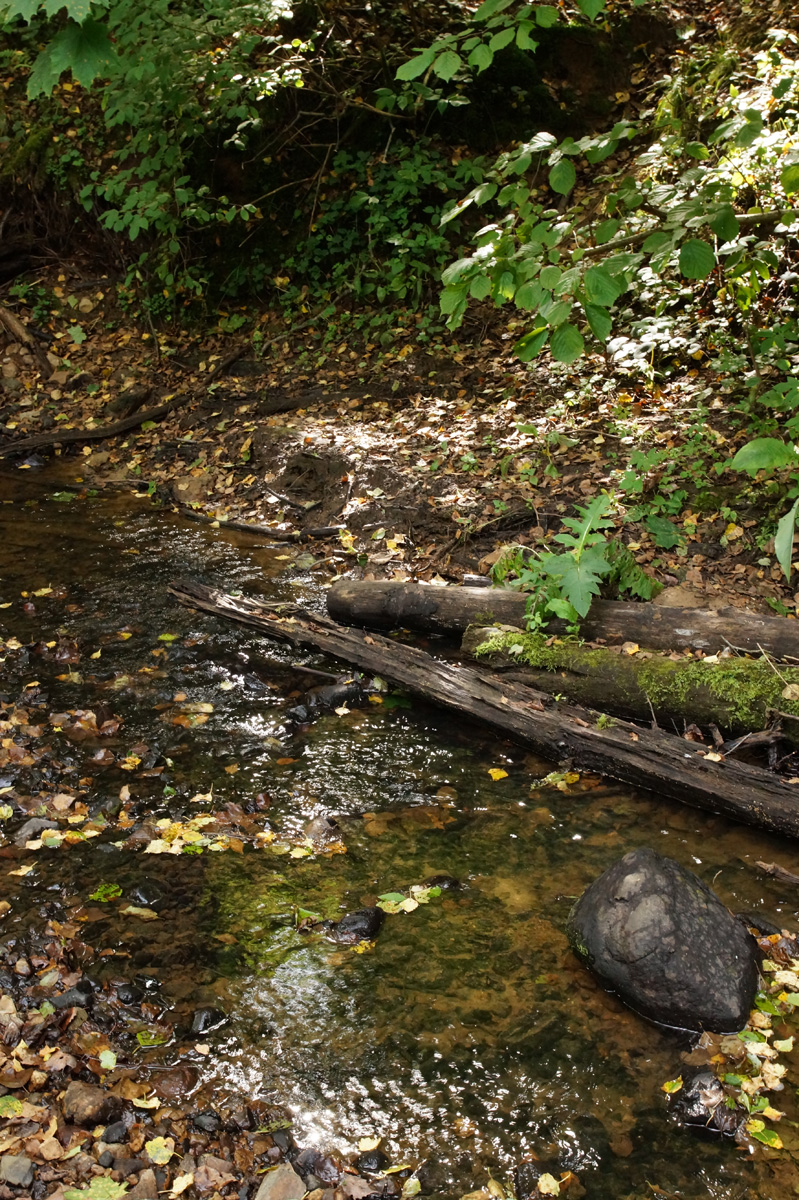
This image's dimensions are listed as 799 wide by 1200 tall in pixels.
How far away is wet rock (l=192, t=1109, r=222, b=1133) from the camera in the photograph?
267cm

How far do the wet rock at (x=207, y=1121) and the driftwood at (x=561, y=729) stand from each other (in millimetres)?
2471

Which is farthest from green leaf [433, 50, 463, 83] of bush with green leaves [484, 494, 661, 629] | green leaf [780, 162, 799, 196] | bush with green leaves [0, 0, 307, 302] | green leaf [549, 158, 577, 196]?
bush with green leaves [0, 0, 307, 302]

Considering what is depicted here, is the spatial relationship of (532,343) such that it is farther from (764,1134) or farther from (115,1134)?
(115,1134)

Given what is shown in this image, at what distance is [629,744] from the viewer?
4316 mm

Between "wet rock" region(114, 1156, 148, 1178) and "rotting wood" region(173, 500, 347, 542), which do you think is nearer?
"wet rock" region(114, 1156, 148, 1178)

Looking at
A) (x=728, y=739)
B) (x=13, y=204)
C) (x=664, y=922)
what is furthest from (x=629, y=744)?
(x=13, y=204)

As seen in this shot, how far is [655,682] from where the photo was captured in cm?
458

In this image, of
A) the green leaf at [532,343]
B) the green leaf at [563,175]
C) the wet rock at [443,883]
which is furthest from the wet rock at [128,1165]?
the green leaf at [563,175]

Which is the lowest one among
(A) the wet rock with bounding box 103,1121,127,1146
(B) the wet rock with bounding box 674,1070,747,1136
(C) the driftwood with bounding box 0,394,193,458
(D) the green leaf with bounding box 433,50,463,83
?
(B) the wet rock with bounding box 674,1070,747,1136

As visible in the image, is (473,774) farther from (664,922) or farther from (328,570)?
(328,570)

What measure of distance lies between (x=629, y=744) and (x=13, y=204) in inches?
436

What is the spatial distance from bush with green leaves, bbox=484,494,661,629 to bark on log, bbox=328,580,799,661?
13cm

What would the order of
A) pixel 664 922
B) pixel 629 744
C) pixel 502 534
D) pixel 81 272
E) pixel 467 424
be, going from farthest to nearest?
pixel 81 272, pixel 467 424, pixel 502 534, pixel 629 744, pixel 664 922

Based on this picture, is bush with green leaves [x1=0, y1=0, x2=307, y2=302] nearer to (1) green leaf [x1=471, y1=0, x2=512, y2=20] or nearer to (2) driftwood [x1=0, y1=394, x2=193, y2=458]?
(2) driftwood [x1=0, y1=394, x2=193, y2=458]
